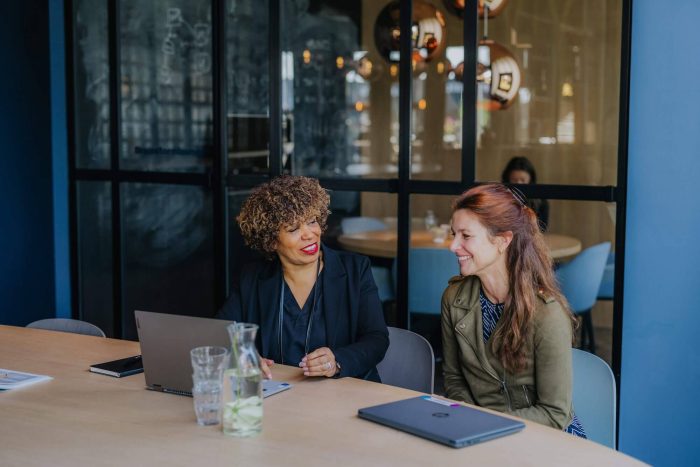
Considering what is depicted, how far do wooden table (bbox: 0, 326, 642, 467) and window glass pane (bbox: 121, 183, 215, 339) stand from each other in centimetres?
230

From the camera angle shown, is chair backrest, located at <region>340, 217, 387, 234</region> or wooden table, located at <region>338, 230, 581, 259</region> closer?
wooden table, located at <region>338, 230, 581, 259</region>

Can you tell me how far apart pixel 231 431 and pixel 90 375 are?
809 mm

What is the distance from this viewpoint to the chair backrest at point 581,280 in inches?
192

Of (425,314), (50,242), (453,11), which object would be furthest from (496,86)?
(50,242)

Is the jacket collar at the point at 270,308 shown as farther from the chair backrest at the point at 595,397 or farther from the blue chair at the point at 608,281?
the blue chair at the point at 608,281

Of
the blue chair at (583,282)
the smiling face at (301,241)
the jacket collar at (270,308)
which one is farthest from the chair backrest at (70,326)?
the blue chair at (583,282)

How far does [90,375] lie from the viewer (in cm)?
277

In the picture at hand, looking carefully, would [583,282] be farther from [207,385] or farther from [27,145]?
[27,145]

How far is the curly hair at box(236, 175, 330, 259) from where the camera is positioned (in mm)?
3066

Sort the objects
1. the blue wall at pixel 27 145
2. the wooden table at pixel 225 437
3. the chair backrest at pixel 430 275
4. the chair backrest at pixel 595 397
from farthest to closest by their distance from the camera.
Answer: the blue wall at pixel 27 145 → the chair backrest at pixel 430 275 → the chair backrest at pixel 595 397 → the wooden table at pixel 225 437

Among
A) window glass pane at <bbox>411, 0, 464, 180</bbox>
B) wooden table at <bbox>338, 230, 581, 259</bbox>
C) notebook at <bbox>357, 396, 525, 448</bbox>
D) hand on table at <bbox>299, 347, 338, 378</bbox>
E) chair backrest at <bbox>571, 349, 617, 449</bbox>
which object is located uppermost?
window glass pane at <bbox>411, 0, 464, 180</bbox>

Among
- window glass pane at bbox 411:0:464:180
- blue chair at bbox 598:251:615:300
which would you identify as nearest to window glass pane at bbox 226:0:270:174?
blue chair at bbox 598:251:615:300

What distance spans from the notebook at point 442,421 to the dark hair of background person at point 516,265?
1.32ft

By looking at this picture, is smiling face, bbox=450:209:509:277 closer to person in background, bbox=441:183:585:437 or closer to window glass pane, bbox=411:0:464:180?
person in background, bbox=441:183:585:437
